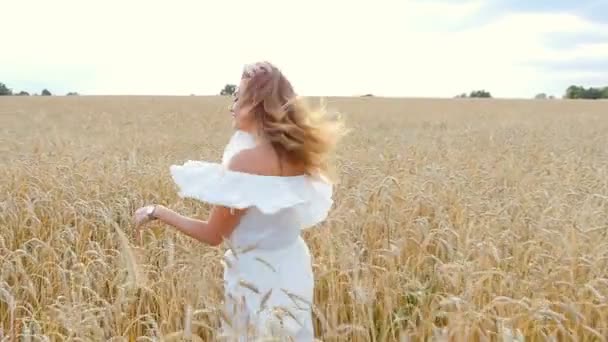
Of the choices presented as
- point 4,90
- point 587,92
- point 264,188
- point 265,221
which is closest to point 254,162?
point 264,188

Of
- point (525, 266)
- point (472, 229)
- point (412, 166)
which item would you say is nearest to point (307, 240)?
point (472, 229)

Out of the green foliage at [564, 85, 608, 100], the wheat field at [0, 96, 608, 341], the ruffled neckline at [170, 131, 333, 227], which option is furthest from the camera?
the green foliage at [564, 85, 608, 100]

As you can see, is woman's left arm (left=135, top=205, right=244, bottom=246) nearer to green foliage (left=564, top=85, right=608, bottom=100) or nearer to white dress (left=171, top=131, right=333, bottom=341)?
white dress (left=171, top=131, right=333, bottom=341)

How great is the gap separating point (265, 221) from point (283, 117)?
0.42 m

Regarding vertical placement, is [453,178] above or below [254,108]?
below

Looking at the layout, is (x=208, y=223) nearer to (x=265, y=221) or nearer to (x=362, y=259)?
(x=265, y=221)

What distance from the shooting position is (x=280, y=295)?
2520 mm

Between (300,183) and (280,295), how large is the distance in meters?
0.45

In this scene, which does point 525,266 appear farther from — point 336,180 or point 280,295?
point 280,295

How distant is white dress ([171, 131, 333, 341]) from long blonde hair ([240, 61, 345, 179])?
0.31ft

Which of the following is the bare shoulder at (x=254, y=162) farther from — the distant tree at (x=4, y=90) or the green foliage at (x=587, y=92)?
the green foliage at (x=587, y=92)

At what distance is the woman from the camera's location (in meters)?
2.44

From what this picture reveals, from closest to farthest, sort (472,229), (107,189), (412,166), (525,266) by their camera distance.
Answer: (525,266)
(472,229)
(107,189)
(412,166)

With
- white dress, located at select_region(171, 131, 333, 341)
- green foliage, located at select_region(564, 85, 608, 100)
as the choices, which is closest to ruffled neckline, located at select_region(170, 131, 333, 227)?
white dress, located at select_region(171, 131, 333, 341)
